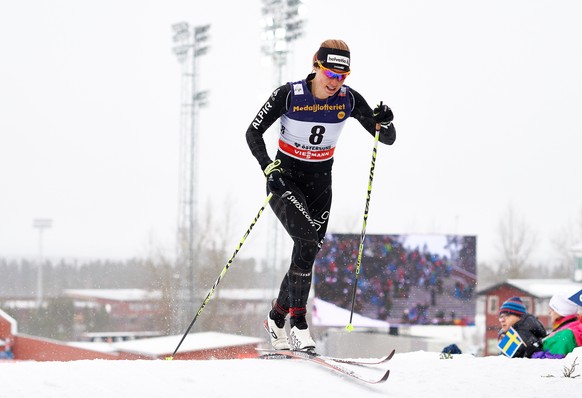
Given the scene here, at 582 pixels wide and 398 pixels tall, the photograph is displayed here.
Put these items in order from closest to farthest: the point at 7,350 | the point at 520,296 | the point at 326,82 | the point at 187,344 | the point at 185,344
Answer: the point at 326,82
the point at 185,344
the point at 187,344
the point at 7,350
the point at 520,296

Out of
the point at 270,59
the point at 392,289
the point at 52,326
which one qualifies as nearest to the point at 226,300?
the point at 52,326

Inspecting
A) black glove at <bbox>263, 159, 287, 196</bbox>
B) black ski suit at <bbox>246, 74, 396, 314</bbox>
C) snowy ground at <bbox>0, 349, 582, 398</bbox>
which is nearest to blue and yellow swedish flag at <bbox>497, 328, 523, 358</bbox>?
snowy ground at <bbox>0, 349, 582, 398</bbox>

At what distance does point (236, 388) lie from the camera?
4121 mm

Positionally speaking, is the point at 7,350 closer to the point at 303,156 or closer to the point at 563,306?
the point at 563,306

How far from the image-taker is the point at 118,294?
55.7 meters

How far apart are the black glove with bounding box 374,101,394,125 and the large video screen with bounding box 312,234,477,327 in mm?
20553

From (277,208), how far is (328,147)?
56 cm

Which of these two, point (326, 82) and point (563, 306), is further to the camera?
point (563, 306)

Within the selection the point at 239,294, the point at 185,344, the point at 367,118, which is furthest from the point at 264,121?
the point at 239,294

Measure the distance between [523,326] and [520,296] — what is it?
Result: 27.5 metres

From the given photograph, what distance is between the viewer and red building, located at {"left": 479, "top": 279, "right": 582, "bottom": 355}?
3203cm

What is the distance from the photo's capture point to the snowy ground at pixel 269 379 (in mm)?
3869

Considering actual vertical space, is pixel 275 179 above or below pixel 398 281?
above

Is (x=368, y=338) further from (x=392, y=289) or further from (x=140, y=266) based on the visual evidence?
(x=140, y=266)
